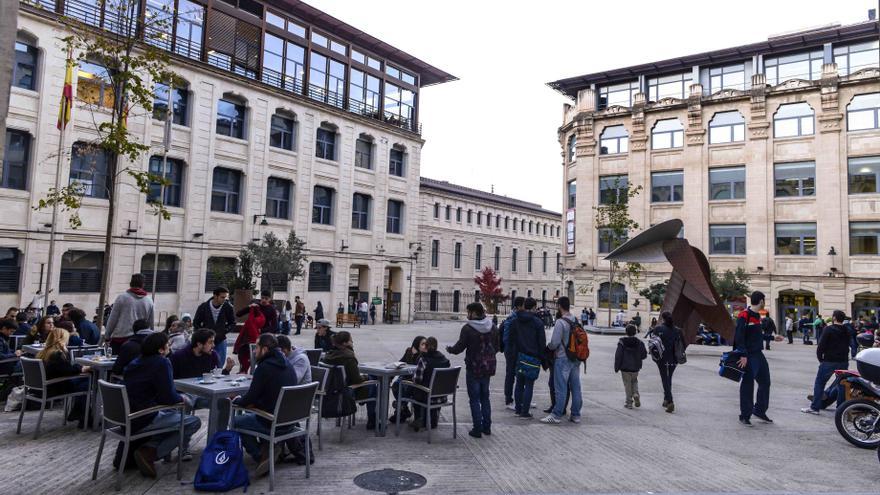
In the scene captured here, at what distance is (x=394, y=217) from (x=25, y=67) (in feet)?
72.6

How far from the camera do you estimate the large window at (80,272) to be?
23.3 metres

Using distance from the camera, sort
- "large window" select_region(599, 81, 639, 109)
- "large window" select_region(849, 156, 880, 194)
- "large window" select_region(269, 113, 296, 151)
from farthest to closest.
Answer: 1. "large window" select_region(599, 81, 639, 109)
2. "large window" select_region(269, 113, 296, 151)
3. "large window" select_region(849, 156, 880, 194)

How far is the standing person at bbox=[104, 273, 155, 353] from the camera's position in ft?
28.4

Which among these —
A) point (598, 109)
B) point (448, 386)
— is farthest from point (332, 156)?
point (448, 386)

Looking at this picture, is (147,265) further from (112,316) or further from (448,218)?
(448,218)

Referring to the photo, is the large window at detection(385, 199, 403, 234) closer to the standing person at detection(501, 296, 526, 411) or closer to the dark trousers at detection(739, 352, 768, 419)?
the standing person at detection(501, 296, 526, 411)

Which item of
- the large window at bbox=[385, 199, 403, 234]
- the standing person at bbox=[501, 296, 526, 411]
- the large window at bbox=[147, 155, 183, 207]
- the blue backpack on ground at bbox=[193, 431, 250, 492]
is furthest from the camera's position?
the large window at bbox=[385, 199, 403, 234]

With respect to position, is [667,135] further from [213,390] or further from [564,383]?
[213,390]

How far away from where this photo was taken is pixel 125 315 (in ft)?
28.5

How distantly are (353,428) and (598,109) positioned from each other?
38315 mm

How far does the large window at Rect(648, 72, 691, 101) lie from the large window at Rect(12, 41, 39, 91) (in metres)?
36.7

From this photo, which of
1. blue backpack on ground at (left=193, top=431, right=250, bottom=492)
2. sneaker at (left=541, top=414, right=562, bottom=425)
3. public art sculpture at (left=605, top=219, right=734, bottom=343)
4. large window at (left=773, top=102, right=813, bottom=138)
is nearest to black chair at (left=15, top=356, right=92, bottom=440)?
blue backpack on ground at (left=193, top=431, right=250, bottom=492)

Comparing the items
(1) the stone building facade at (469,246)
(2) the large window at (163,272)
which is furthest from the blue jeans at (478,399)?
(1) the stone building facade at (469,246)

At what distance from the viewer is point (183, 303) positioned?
88.7ft
